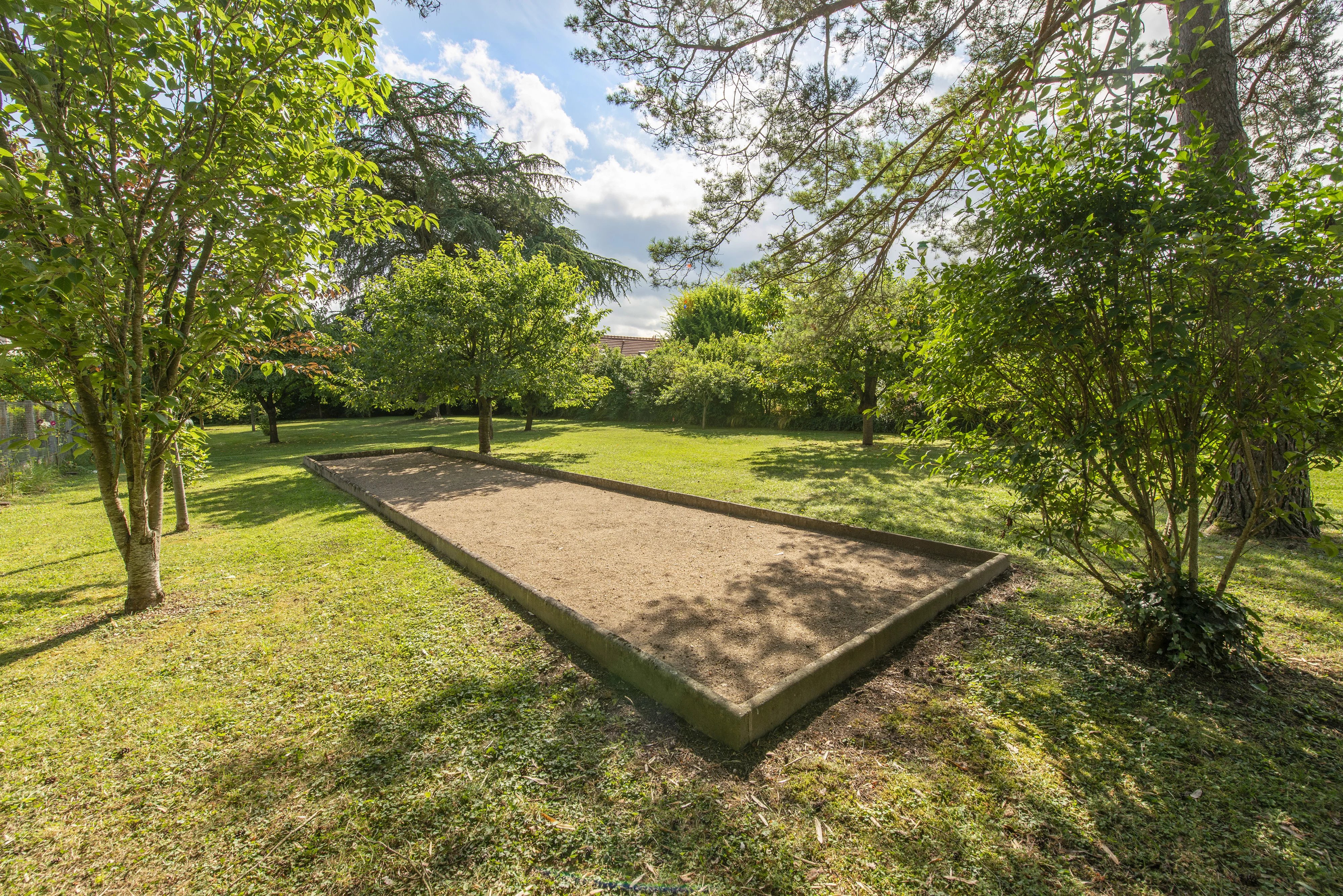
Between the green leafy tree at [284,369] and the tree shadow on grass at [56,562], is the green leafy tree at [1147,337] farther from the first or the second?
the tree shadow on grass at [56,562]

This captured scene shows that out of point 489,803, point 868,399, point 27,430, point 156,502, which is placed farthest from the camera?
point 868,399

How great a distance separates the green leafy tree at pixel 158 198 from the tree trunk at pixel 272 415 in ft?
56.3

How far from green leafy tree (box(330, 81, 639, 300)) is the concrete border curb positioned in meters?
17.2

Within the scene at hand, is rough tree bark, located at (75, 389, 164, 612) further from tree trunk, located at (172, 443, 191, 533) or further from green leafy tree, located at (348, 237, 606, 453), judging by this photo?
green leafy tree, located at (348, 237, 606, 453)

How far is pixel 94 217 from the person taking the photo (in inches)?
113

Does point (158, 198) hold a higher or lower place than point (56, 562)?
higher

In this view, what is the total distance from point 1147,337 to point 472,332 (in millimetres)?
12478

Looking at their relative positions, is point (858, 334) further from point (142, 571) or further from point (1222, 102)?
point (142, 571)

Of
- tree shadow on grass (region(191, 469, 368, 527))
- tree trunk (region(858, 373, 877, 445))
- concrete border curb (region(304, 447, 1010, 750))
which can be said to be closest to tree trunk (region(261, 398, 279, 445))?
tree shadow on grass (region(191, 469, 368, 527))

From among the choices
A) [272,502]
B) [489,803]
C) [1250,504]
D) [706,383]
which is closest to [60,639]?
[489,803]

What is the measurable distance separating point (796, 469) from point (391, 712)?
922 cm

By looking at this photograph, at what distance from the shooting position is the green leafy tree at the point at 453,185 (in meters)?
20.3

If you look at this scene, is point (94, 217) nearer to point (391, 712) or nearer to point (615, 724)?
point (391, 712)

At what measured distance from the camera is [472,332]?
41.5 ft
